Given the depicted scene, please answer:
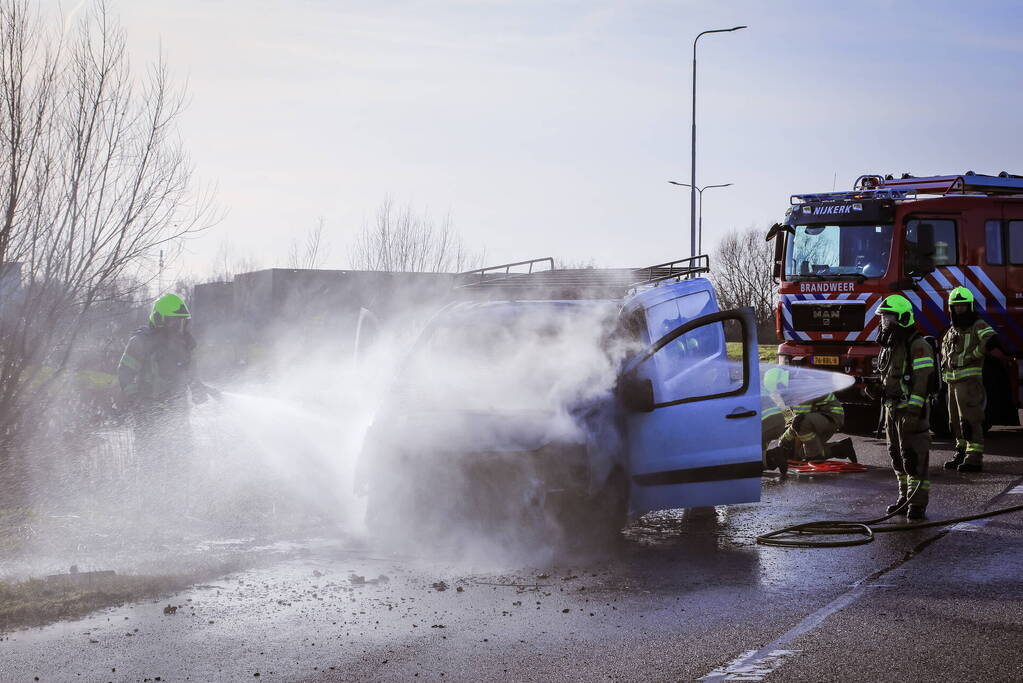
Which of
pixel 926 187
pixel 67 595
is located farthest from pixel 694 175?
pixel 67 595

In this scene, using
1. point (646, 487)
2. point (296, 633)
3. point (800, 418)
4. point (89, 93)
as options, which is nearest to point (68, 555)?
point (296, 633)

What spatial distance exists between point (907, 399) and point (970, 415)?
3.45 metres

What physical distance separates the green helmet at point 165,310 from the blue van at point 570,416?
2.82 m

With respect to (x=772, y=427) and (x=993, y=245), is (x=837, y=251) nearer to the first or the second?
(x=993, y=245)

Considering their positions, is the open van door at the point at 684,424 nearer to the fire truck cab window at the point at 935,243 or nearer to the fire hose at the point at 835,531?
the fire hose at the point at 835,531

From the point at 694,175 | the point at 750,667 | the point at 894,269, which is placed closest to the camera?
the point at 750,667

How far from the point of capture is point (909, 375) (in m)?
8.91

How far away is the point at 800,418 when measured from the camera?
11.6 m

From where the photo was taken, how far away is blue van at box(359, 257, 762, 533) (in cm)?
700

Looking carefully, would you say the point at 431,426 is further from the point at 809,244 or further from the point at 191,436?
the point at 809,244

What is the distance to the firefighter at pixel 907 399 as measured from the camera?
340 inches

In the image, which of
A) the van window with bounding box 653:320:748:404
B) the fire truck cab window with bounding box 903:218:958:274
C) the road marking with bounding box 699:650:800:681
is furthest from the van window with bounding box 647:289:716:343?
the fire truck cab window with bounding box 903:218:958:274

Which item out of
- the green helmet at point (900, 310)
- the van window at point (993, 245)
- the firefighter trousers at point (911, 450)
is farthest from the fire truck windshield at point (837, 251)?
the firefighter trousers at point (911, 450)

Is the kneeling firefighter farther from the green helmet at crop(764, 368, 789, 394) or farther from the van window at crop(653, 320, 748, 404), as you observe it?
the van window at crop(653, 320, 748, 404)
